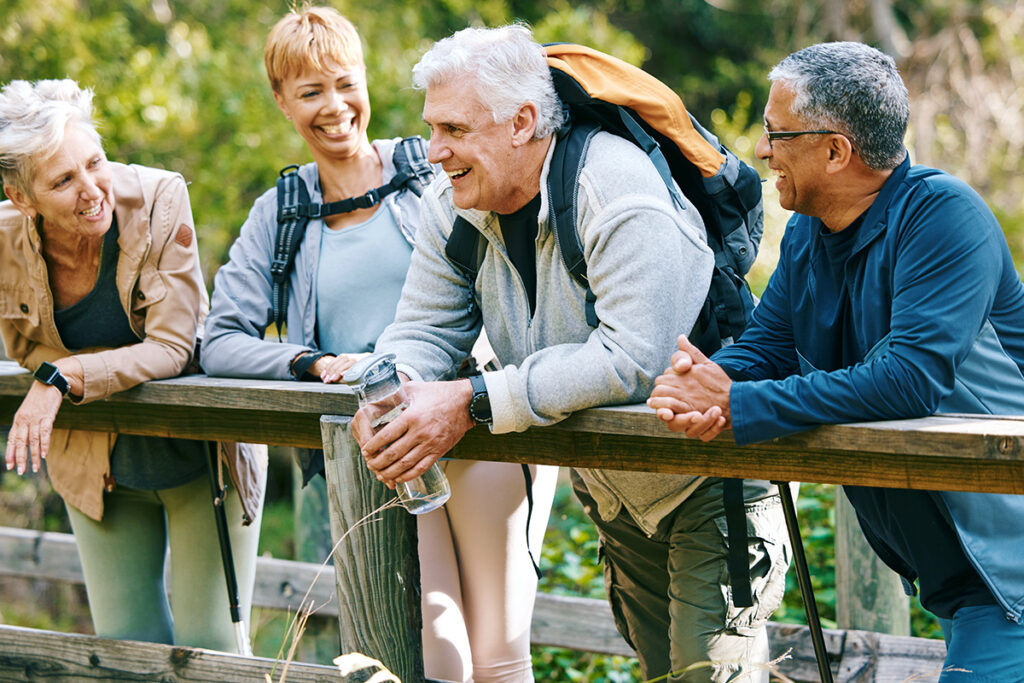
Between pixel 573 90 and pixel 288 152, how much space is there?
20.2 ft

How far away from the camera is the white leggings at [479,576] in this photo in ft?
8.34

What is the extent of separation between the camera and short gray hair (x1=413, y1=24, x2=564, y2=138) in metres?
2.13

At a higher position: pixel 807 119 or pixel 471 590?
pixel 807 119

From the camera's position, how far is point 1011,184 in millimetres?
10383

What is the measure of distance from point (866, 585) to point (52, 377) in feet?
8.04

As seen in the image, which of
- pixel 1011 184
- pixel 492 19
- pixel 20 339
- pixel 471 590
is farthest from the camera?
pixel 492 19

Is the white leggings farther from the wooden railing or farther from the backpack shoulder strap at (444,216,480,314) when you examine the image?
the backpack shoulder strap at (444,216,480,314)

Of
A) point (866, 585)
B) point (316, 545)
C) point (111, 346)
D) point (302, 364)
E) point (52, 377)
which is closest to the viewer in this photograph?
point (52, 377)

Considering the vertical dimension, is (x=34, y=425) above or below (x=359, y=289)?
below

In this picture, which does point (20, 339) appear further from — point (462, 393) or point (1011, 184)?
point (1011, 184)

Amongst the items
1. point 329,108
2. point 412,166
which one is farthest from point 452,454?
point 329,108

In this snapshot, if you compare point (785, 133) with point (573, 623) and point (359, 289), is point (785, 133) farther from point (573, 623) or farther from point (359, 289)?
point (573, 623)

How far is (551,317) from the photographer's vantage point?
2201mm

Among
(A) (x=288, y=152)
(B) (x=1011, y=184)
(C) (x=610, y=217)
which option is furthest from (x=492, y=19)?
(C) (x=610, y=217)
